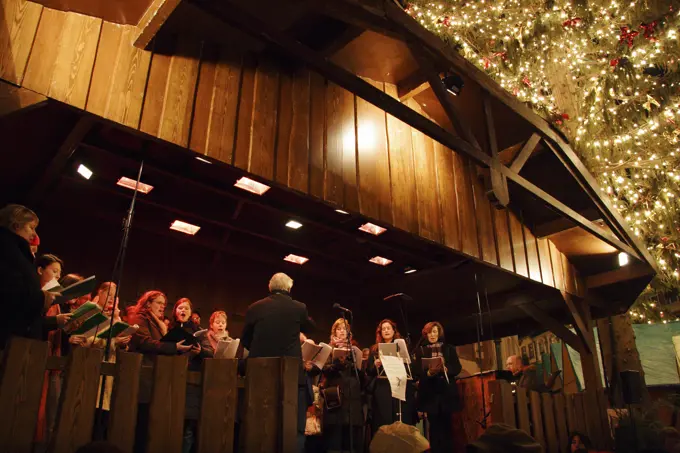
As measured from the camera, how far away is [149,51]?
18.7 feet

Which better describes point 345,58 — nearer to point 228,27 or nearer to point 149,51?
point 228,27

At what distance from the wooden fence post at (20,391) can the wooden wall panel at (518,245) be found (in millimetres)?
8377

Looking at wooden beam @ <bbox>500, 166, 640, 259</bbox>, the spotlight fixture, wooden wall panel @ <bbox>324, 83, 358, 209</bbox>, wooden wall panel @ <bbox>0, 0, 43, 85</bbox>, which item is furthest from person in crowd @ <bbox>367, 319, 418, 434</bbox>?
wooden wall panel @ <bbox>0, 0, 43, 85</bbox>

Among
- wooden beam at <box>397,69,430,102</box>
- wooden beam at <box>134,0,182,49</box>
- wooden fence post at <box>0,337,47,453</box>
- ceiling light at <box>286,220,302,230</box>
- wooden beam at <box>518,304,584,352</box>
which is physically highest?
wooden beam at <box>397,69,430,102</box>

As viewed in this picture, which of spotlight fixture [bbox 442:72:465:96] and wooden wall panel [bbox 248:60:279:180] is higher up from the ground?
spotlight fixture [bbox 442:72:465:96]

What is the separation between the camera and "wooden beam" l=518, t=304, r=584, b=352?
36.9 ft

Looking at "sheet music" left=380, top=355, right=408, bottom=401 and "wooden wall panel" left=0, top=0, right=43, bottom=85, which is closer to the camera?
"wooden wall panel" left=0, top=0, right=43, bottom=85

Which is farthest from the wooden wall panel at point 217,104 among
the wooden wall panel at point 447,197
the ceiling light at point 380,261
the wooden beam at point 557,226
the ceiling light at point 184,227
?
the wooden beam at point 557,226

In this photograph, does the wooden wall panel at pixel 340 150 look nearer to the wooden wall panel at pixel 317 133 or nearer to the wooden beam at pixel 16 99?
the wooden wall panel at pixel 317 133

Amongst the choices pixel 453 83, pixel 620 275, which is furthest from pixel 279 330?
pixel 620 275

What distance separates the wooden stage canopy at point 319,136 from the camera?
527 centimetres

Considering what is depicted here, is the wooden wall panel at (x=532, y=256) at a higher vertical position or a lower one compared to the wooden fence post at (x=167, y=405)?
higher

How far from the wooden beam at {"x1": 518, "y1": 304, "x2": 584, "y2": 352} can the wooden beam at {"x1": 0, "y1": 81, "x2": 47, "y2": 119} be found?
9.98m

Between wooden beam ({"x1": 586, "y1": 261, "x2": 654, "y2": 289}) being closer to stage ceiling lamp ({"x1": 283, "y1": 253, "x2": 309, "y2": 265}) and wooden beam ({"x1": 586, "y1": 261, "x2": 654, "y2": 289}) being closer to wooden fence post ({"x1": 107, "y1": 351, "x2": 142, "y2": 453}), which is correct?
→ stage ceiling lamp ({"x1": 283, "y1": 253, "x2": 309, "y2": 265})
